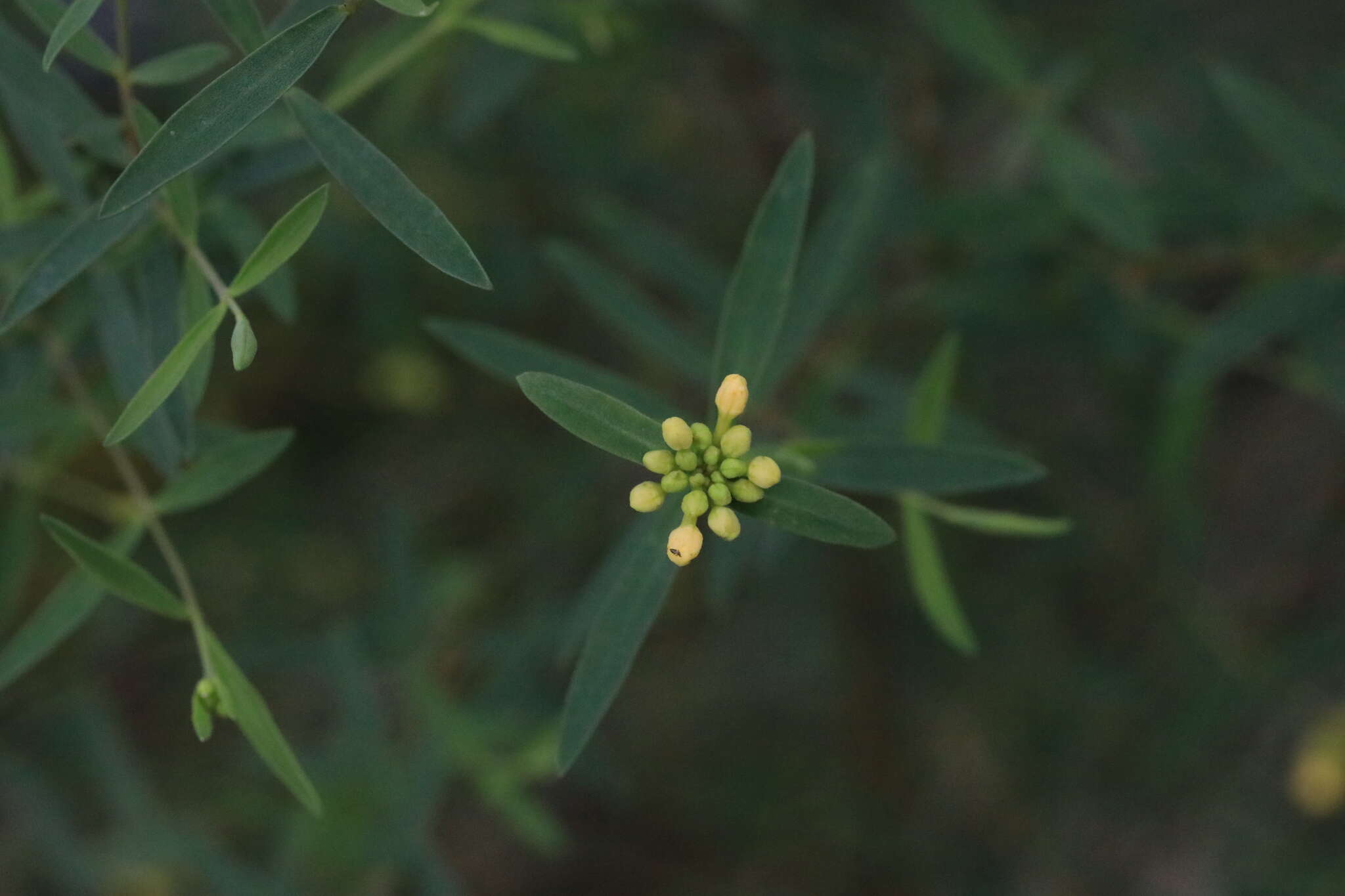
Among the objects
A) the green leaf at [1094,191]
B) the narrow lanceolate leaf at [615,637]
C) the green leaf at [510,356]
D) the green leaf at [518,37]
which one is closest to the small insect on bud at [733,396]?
the narrow lanceolate leaf at [615,637]

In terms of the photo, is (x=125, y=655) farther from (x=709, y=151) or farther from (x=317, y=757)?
(x=709, y=151)

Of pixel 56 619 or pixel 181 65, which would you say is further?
pixel 56 619

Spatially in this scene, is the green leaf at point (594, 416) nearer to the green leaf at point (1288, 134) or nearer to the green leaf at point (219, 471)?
the green leaf at point (219, 471)

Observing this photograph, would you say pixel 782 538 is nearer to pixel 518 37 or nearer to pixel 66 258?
pixel 518 37

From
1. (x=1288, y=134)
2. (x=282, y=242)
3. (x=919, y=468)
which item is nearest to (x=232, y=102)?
(x=282, y=242)

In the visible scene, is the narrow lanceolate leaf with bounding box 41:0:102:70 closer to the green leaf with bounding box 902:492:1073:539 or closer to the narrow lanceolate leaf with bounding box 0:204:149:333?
the narrow lanceolate leaf with bounding box 0:204:149:333

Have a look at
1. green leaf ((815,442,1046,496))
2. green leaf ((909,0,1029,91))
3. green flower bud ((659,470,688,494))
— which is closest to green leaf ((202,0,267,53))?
green flower bud ((659,470,688,494))

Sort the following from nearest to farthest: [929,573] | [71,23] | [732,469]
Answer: [71,23]
[732,469]
[929,573]
